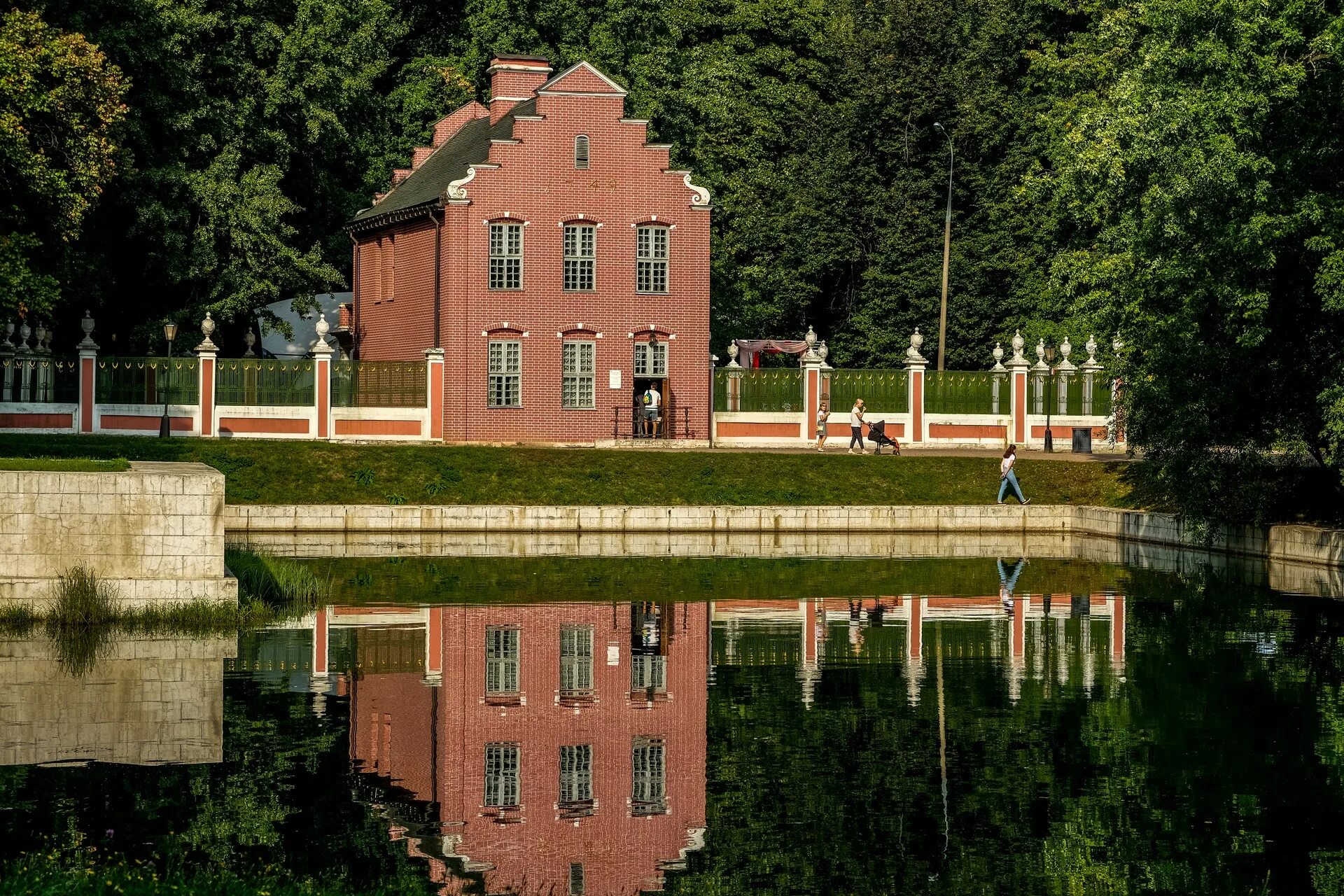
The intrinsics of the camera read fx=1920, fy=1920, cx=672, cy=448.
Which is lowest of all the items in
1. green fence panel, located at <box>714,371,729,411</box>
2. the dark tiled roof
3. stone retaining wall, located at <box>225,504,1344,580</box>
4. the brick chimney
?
stone retaining wall, located at <box>225,504,1344,580</box>

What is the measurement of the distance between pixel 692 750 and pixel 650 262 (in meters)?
37.8

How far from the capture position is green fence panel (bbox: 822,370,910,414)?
55.3m

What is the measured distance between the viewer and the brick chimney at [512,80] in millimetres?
58625

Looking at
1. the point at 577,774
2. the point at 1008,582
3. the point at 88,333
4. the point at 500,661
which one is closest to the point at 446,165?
the point at 88,333

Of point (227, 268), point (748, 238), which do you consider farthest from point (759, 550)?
point (748, 238)

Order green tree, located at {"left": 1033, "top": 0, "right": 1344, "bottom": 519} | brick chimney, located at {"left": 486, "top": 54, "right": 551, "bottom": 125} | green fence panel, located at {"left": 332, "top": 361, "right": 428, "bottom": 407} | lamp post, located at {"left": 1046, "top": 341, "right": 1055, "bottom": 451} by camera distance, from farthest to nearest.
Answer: brick chimney, located at {"left": 486, "top": 54, "right": 551, "bottom": 125}
lamp post, located at {"left": 1046, "top": 341, "right": 1055, "bottom": 451}
green fence panel, located at {"left": 332, "top": 361, "right": 428, "bottom": 407}
green tree, located at {"left": 1033, "top": 0, "right": 1344, "bottom": 519}

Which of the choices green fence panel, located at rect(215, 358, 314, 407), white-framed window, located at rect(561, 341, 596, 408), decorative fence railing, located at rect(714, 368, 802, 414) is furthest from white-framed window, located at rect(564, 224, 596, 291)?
green fence panel, located at rect(215, 358, 314, 407)

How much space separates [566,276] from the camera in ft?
176

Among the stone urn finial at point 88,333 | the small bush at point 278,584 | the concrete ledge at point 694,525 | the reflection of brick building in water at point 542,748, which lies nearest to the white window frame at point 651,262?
the concrete ledge at point 694,525

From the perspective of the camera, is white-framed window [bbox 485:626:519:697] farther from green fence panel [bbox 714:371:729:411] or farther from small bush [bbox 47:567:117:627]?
green fence panel [bbox 714:371:729:411]

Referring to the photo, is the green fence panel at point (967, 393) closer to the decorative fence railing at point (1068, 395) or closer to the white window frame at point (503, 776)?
the decorative fence railing at point (1068, 395)

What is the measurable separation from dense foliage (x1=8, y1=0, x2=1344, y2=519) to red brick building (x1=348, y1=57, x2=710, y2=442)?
5699mm

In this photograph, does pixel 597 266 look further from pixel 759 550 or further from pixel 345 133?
pixel 759 550

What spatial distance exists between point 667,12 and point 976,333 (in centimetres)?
1582
